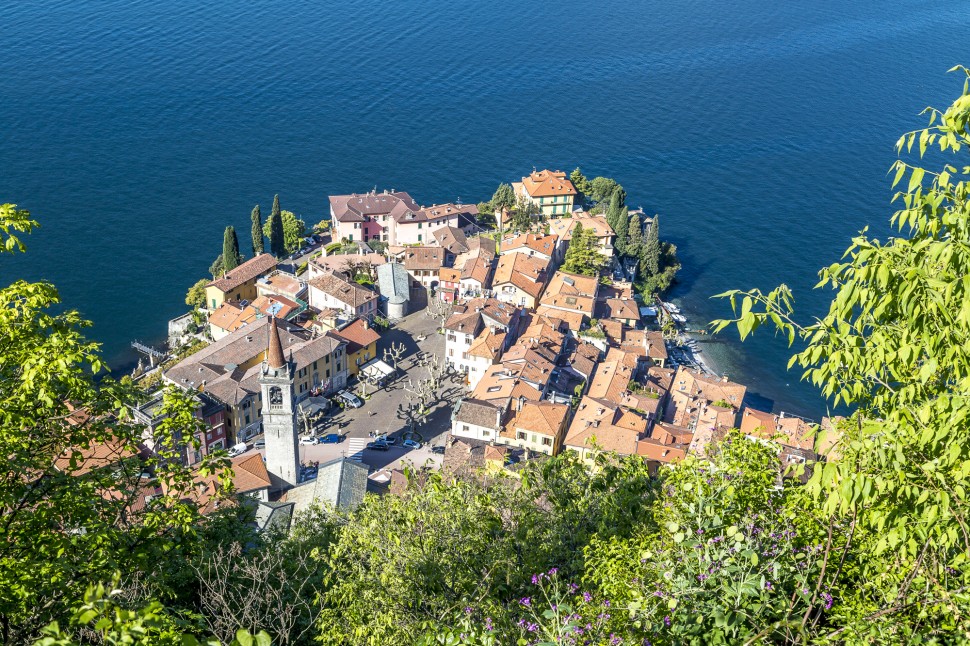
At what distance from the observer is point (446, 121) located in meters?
95.5

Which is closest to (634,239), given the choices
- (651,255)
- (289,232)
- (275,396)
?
(651,255)

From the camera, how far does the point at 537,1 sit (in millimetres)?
142875

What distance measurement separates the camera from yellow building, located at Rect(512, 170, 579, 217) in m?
74.1

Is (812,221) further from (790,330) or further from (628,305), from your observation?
(790,330)

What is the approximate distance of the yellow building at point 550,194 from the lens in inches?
2918

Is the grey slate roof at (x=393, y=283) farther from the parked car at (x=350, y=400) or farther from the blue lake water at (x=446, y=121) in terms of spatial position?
the blue lake water at (x=446, y=121)

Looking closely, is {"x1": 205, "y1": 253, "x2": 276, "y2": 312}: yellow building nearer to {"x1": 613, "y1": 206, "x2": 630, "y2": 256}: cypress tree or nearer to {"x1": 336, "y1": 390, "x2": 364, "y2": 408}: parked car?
{"x1": 336, "y1": 390, "x2": 364, "y2": 408}: parked car

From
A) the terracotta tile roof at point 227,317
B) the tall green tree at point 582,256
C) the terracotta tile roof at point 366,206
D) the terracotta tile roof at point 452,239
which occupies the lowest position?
the terracotta tile roof at point 227,317

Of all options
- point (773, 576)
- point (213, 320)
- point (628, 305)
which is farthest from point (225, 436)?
point (773, 576)

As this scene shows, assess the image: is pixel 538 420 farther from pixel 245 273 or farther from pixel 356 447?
pixel 245 273

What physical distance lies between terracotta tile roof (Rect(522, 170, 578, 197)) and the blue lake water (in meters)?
6.05

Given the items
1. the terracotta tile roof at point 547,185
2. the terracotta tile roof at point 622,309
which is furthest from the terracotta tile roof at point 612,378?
the terracotta tile roof at point 547,185

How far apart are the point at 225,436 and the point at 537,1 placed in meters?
116

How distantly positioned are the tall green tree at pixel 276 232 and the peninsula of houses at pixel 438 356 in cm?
120
